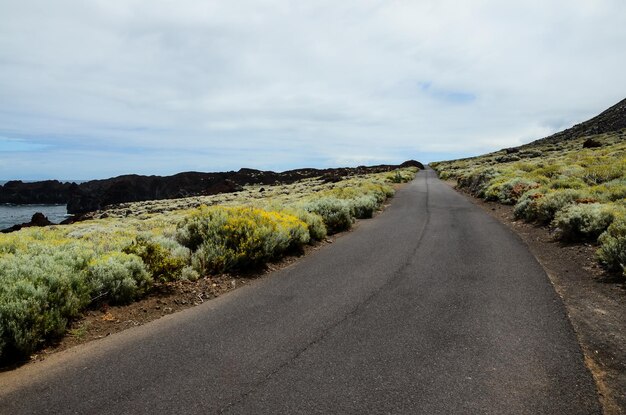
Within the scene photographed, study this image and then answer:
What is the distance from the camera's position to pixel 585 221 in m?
11.0

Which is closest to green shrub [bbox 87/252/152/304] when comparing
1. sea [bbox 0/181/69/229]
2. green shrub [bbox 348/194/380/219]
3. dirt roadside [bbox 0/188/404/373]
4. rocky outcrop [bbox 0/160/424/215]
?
dirt roadside [bbox 0/188/404/373]

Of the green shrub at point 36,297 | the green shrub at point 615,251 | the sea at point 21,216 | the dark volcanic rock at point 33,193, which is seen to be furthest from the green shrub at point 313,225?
the dark volcanic rock at point 33,193

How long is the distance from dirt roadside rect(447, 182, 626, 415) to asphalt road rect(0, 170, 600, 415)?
0.62 feet

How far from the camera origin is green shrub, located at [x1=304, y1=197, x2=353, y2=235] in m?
15.1

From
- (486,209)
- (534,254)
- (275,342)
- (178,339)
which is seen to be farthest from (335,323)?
(486,209)

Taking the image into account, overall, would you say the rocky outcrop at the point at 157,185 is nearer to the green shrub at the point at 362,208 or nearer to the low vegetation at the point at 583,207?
the green shrub at the point at 362,208

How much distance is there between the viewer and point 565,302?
22.4ft

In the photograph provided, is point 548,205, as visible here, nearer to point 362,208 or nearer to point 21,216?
point 362,208

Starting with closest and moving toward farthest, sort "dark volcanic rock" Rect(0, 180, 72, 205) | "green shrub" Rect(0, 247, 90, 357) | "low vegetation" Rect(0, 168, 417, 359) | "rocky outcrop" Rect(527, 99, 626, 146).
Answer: "green shrub" Rect(0, 247, 90, 357) → "low vegetation" Rect(0, 168, 417, 359) → "rocky outcrop" Rect(527, 99, 626, 146) → "dark volcanic rock" Rect(0, 180, 72, 205)

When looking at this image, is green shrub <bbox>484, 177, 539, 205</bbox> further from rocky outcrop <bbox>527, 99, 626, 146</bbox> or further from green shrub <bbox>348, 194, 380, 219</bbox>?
rocky outcrop <bbox>527, 99, 626, 146</bbox>

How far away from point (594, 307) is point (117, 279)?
856 centimetres

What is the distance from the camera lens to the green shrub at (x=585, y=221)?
10.6 metres

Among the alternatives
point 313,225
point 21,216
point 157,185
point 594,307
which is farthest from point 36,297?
point 157,185

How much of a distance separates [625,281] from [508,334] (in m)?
3.86
